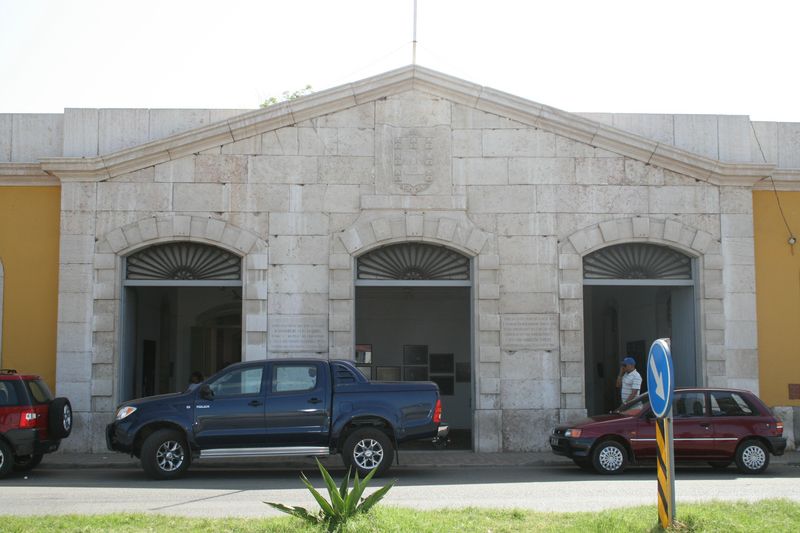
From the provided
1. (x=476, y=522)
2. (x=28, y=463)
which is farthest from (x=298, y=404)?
(x=476, y=522)

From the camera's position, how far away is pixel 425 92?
18.3 metres

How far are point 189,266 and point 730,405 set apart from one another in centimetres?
1013

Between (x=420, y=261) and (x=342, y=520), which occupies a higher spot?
(x=420, y=261)

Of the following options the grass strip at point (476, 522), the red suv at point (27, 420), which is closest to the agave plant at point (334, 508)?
the grass strip at point (476, 522)

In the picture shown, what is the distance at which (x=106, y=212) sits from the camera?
17.8 meters

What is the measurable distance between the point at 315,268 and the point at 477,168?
3.68 m

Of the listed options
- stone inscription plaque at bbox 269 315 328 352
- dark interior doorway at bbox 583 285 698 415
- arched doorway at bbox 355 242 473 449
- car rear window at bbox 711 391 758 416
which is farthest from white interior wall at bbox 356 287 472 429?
car rear window at bbox 711 391 758 416

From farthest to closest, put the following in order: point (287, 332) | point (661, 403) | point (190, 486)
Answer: point (287, 332) < point (190, 486) < point (661, 403)

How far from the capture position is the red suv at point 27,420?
14.1m

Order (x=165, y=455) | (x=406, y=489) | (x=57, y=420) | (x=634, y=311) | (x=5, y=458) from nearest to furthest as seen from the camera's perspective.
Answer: (x=406, y=489) < (x=165, y=455) < (x=5, y=458) < (x=57, y=420) < (x=634, y=311)

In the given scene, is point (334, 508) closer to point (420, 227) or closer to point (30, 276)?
point (420, 227)

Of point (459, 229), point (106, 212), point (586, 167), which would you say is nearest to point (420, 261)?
point (459, 229)

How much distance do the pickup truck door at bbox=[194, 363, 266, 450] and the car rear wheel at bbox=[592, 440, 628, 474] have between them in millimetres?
5210

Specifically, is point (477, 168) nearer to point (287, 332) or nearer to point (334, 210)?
point (334, 210)
